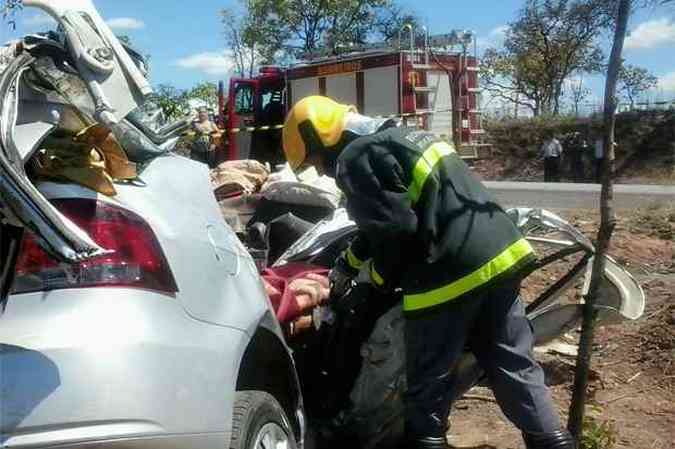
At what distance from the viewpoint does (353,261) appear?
12.8 feet

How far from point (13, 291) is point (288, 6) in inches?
1700

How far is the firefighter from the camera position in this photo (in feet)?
11.2

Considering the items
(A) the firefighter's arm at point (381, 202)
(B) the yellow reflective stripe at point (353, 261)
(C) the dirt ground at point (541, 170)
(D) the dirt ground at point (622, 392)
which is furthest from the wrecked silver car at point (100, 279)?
(C) the dirt ground at point (541, 170)

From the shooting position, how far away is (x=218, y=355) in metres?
2.65

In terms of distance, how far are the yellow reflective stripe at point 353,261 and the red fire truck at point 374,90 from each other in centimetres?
1527

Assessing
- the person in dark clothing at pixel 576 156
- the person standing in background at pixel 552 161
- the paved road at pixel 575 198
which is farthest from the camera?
the person in dark clothing at pixel 576 156

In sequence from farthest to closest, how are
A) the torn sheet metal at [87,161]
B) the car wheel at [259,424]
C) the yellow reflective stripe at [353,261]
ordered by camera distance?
the yellow reflective stripe at [353,261]
the car wheel at [259,424]
the torn sheet metal at [87,161]

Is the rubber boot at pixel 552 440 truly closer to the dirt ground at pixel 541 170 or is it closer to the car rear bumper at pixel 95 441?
the car rear bumper at pixel 95 441

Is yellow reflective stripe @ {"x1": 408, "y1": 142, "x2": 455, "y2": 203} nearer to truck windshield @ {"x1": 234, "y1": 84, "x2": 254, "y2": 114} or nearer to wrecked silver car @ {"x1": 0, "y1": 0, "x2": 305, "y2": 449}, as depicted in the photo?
wrecked silver car @ {"x1": 0, "y1": 0, "x2": 305, "y2": 449}

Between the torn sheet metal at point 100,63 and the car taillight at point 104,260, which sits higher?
the torn sheet metal at point 100,63

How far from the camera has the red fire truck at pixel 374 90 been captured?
19531 mm

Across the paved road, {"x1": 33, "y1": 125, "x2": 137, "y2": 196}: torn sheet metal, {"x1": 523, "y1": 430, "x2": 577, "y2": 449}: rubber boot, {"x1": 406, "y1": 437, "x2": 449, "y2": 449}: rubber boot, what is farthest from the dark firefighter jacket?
the paved road

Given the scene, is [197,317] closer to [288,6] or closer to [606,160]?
[606,160]

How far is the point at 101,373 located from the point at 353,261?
173cm
